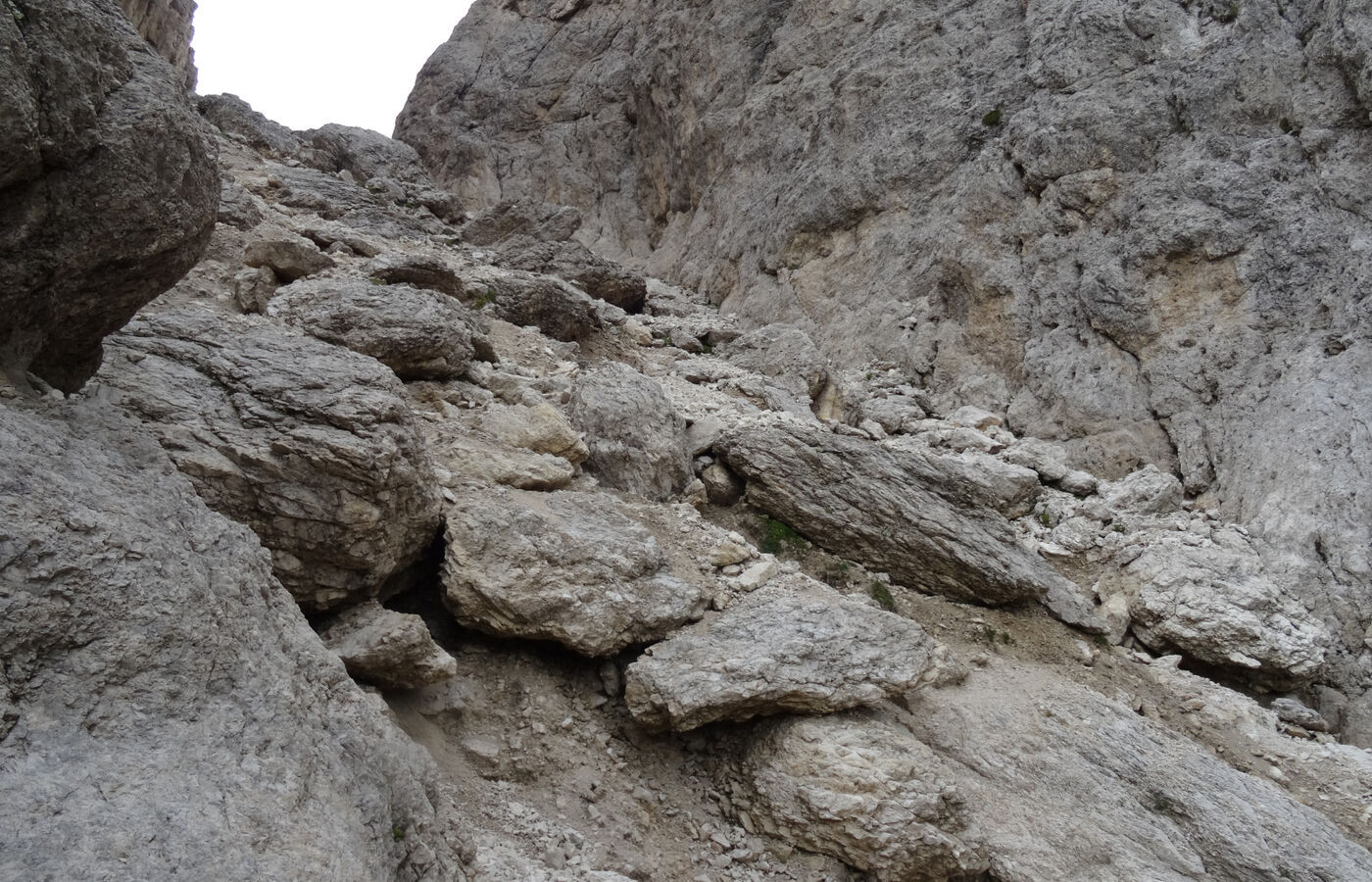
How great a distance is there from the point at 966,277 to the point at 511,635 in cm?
1513

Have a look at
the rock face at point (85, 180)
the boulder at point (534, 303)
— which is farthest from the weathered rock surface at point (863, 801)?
the boulder at point (534, 303)

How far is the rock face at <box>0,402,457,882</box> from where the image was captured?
308 cm

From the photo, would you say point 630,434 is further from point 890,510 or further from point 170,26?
point 170,26

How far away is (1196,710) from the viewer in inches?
364

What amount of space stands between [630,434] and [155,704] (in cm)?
706

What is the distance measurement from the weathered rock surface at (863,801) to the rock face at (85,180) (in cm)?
589

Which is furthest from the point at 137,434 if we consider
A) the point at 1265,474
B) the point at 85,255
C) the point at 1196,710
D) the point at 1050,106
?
the point at 1050,106

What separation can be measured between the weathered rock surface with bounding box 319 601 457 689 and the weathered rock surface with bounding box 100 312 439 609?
26cm

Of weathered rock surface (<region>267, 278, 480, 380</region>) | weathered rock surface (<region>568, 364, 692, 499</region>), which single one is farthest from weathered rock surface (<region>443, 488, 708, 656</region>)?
weathered rock surface (<region>267, 278, 480, 380</region>)

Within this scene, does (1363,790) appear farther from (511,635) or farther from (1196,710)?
(511,635)

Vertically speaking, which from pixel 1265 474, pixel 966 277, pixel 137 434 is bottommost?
pixel 137 434

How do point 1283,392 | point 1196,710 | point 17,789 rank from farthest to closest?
point 1283,392
point 1196,710
point 17,789

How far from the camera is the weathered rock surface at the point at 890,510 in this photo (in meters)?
10.2

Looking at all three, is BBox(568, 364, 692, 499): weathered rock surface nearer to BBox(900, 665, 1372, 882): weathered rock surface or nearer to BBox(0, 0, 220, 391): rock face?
BBox(900, 665, 1372, 882): weathered rock surface
